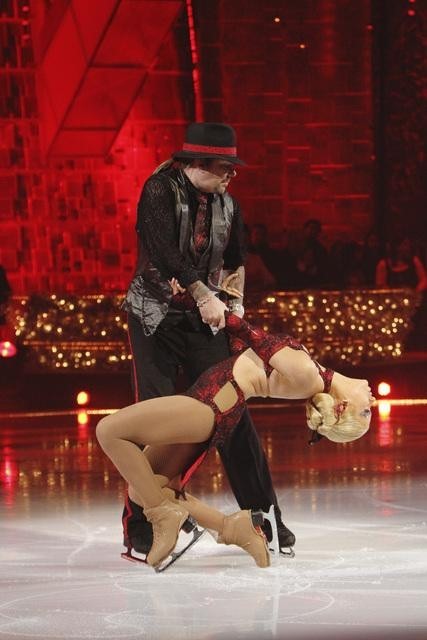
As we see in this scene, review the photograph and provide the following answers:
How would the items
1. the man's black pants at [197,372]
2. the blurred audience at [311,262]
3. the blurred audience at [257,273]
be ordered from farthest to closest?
the blurred audience at [311,262] → the blurred audience at [257,273] → the man's black pants at [197,372]

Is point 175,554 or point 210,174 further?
point 210,174

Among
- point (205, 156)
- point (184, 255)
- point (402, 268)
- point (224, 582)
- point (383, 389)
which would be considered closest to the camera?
point (224, 582)

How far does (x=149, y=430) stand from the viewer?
4.59 metres

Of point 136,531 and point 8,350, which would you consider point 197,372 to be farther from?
point 8,350

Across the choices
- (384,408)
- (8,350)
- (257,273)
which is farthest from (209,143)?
(257,273)

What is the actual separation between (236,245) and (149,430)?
2.90 feet

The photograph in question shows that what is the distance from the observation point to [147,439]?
15.1 ft

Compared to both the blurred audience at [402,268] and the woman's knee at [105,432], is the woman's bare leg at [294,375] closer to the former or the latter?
the woman's knee at [105,432]

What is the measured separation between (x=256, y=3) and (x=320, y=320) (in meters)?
4.06

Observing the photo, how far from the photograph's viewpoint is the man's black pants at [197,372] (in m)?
4.95

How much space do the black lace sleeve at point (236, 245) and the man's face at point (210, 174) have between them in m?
0.22

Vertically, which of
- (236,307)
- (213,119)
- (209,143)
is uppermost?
(213,119)

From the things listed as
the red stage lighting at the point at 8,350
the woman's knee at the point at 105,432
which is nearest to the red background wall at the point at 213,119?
the red stage lighting at the point at 8,350

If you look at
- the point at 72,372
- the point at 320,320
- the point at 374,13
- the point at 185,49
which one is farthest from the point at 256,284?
the point at 374,13
